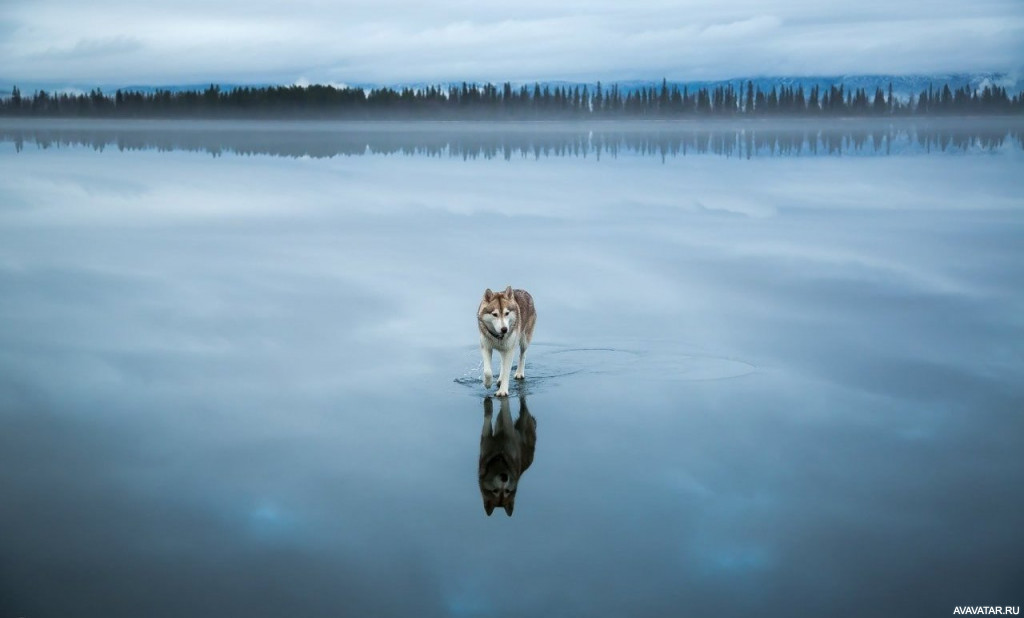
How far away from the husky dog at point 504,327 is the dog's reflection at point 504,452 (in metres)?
0.36

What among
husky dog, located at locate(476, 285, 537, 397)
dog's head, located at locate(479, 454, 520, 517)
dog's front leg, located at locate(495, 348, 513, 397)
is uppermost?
husky dog, located at locate(476, 285, 537, 397)

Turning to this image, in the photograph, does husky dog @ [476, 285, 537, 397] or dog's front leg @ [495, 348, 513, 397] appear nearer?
husky dog @ [476, 285, 537, 397]

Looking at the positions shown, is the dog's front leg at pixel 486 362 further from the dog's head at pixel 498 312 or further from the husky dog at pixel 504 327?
the dog's head at pixel 498 312

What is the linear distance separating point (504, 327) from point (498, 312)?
0.56ft

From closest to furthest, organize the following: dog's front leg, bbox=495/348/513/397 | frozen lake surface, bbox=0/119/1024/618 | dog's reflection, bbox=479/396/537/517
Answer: frozen lake surface, bbox=0/119/1024/618, dog's reflection, bbox=479/396/537/517, dog's front leg, bbox=495/348/513/397

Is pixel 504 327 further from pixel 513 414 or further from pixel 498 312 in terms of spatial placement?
pixel 513 414

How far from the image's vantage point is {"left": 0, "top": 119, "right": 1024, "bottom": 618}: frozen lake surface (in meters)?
8.48

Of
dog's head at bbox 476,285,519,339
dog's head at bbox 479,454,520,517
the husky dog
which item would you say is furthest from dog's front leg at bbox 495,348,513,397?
dog's head at bbox 479,454,520,517

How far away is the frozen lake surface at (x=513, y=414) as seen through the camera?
334 inches

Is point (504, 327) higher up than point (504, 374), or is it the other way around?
point (504, 327)

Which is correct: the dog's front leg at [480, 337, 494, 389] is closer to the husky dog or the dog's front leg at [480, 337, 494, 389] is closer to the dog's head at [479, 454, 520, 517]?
the husky dog

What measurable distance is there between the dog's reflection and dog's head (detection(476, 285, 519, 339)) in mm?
865

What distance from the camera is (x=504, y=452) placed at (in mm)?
11398

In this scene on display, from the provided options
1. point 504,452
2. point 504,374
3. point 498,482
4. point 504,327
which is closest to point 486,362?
point 504,374
